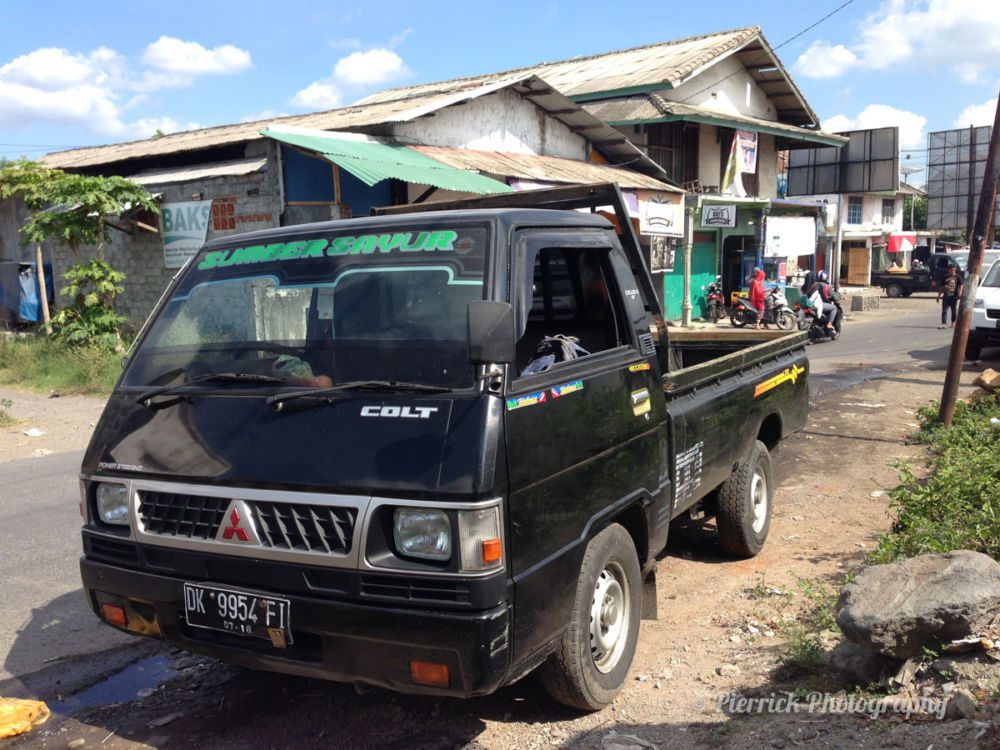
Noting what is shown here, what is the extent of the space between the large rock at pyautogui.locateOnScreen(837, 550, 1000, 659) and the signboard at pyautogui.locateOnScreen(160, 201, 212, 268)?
12.2 meters

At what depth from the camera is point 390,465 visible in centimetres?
273

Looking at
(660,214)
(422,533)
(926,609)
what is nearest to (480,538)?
(422,533)

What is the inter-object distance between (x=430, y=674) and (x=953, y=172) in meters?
51.4

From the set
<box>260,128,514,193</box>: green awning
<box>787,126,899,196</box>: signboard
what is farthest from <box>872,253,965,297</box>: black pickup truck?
<box>260,128,514,193</box>: green awning

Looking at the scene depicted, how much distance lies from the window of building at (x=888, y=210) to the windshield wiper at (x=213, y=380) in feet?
147

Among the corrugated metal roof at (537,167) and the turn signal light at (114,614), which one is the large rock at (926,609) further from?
the corrugated metal roof at (537,167)

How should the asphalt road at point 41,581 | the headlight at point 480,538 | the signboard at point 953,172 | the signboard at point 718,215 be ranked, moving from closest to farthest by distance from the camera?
the headlight at point 480,538
the asphalt road at point 41,581
the signboard at point 718,215
the signboard at point 953,172

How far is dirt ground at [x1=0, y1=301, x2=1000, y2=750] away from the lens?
3172mm

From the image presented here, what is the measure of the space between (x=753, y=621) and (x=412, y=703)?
1903 mm

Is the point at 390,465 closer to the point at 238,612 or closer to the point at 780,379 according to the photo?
the point at 238,612

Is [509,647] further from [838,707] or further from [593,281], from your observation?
[593,281]

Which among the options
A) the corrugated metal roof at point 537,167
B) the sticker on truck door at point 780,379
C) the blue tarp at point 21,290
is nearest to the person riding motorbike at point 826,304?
the corrugated metal roof at point 537,167

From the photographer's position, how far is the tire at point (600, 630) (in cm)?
321

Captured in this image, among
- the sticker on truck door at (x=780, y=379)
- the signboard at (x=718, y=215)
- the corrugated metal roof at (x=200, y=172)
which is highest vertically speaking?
the corrugated metal roof at (x=200, y=172)
